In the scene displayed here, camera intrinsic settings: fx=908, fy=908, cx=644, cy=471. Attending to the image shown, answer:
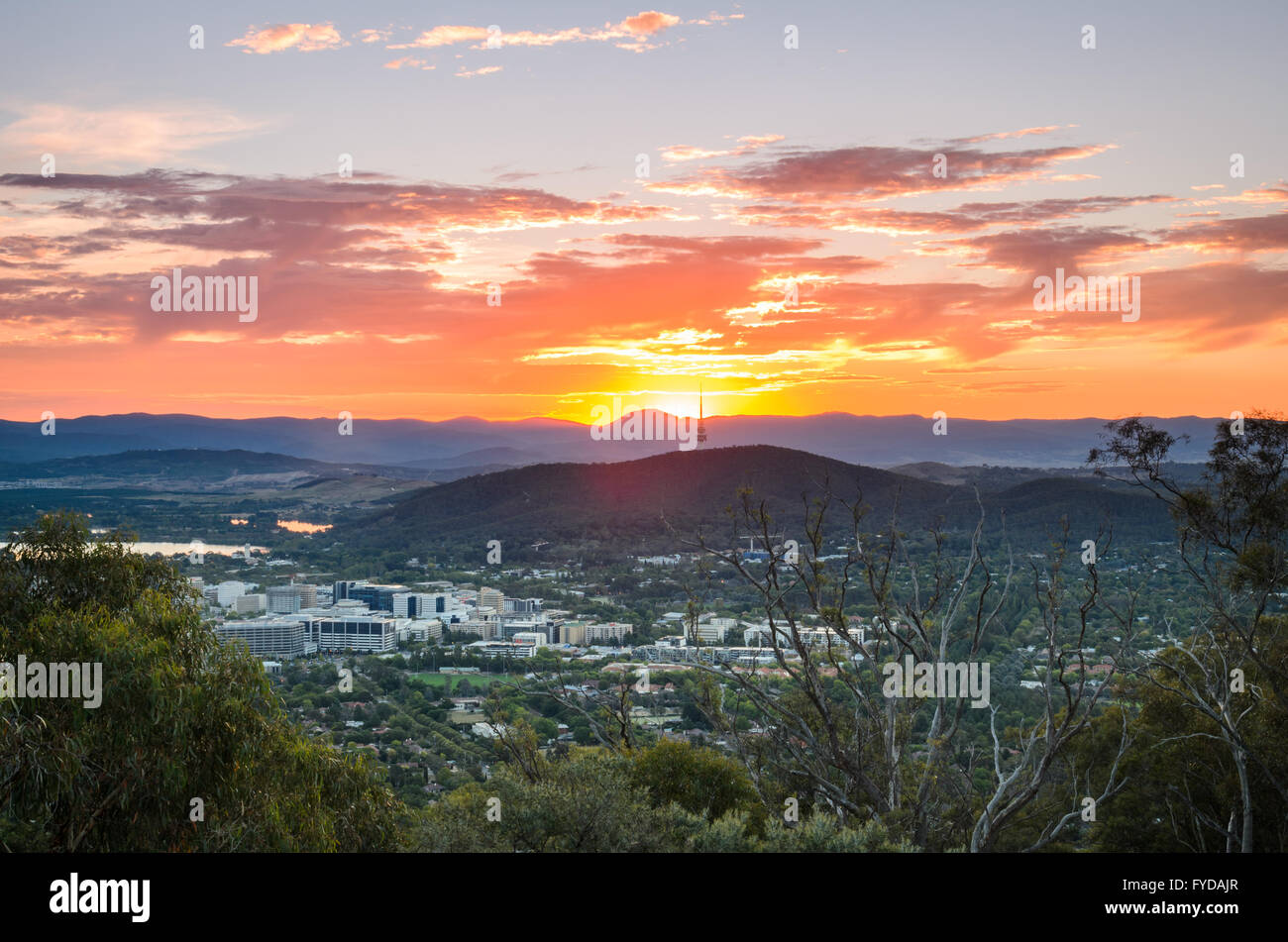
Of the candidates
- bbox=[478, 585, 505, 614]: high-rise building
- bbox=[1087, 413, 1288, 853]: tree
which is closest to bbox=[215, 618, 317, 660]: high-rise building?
bbox=[478, 585, 505, 614]: high-rise building

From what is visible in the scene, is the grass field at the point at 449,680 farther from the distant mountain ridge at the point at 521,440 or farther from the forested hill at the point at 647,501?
the distant mountain ridge at the point at 521,440

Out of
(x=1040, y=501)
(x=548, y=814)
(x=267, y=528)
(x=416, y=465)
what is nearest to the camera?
(x=548, y=814)

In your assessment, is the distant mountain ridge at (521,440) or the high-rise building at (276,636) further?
the distant mountain ridge at (521,440)

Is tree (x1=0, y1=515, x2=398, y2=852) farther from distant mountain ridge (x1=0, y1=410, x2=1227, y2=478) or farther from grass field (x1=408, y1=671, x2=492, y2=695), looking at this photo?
distant mountain ridge (x1=0, y1=410, x2=1227, y2=478)

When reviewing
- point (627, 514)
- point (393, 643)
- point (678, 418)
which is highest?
point (678, 418)

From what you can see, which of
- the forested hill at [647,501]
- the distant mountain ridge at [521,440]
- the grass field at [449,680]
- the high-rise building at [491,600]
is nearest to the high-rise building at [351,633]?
the grass field at [449,680]

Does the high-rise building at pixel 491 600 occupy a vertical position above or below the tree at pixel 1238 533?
below
